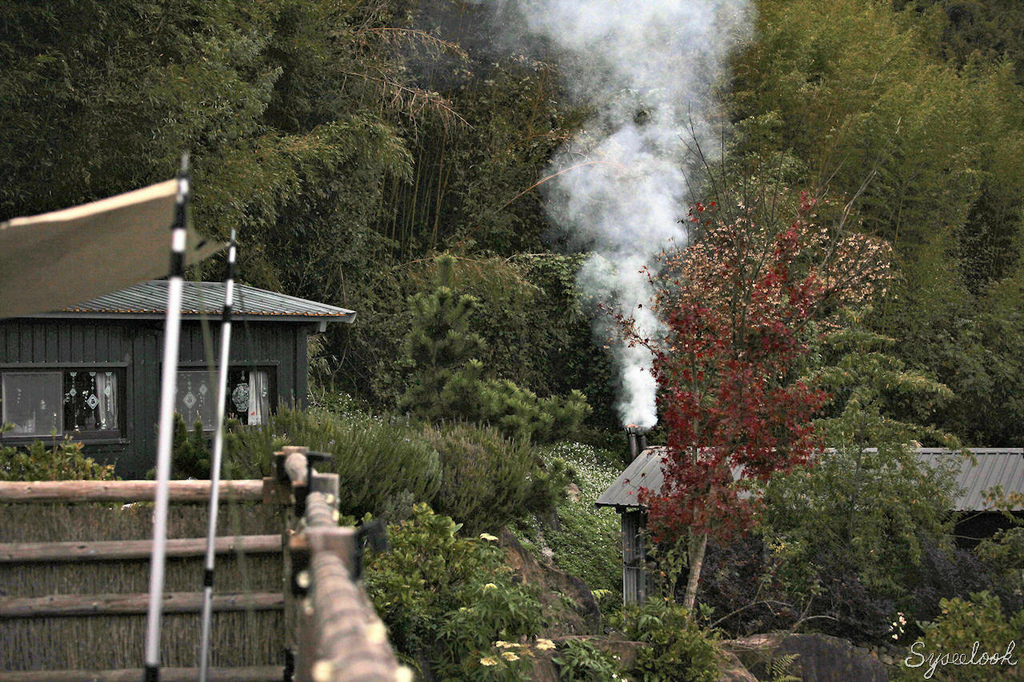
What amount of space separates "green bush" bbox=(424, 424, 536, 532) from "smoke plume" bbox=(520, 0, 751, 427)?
10.4 metres

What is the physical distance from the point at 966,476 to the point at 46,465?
1047cm

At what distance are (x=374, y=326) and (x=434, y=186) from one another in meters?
4.30

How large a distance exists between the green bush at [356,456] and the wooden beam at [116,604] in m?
2.89

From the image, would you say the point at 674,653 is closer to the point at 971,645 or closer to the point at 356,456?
the point at 971,645

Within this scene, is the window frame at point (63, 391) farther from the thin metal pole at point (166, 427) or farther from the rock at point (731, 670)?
the thin metal pole at point (166, 427)

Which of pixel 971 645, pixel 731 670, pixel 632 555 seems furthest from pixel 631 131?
pixel 731 670

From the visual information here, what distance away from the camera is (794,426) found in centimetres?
Result: 895

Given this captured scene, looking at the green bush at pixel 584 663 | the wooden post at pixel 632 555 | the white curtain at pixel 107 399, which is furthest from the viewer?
the wooden post at pixel 632 555

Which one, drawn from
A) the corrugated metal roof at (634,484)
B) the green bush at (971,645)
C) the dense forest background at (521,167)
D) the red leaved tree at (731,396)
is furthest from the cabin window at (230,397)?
the green bush at (971,645)

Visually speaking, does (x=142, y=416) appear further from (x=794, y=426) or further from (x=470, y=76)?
(x=470, y=76)

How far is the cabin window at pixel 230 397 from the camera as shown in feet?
40.5

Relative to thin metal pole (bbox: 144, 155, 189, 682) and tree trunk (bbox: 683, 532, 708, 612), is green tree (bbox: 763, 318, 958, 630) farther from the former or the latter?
thin metal pole (bbox: 144, 155, 189, 682)

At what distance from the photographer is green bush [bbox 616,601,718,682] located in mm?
7566

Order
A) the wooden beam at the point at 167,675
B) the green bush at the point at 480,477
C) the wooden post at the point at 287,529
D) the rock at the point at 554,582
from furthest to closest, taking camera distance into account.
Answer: the green bush at the point at 480,477
the rock at the point at 554,582
the wooden beam at the point at 167,675
the wooden post at the point at 287,529
